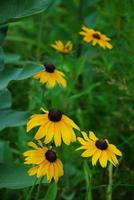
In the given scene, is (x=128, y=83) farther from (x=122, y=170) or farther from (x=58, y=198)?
(x=58, y=198)

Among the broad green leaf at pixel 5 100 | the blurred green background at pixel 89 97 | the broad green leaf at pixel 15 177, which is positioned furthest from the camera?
the blurred green background at pixel 89 97

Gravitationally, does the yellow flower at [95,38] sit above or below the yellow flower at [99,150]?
below

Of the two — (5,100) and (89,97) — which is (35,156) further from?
(89,97)

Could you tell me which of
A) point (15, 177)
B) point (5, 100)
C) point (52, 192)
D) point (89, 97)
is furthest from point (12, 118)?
point (89, 97)

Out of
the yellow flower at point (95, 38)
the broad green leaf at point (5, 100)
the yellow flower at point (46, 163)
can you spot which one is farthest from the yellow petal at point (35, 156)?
the yellow flower at point (95, 38)

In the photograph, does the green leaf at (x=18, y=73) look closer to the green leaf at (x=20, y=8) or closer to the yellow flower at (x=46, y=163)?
the green leaf at (x=20, y=8)

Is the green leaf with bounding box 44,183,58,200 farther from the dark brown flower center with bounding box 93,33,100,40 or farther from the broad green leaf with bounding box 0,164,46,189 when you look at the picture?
the dark brown flower center with bounding box 93,33,100,40
